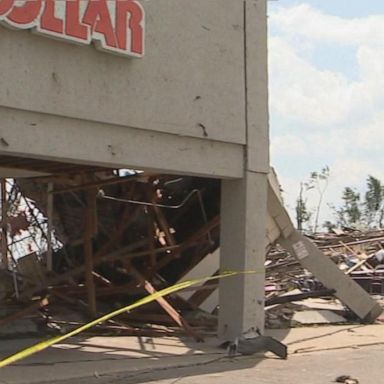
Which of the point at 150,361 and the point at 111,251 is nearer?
the point at 150,361

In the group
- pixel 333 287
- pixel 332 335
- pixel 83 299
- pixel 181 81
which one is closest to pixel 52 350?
pixel 83 299

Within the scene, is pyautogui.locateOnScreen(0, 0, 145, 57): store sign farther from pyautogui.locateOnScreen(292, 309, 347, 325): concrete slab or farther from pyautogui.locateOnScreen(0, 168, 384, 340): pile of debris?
pyautogui.locateOnScreen(292, 309, 347, 325): concrete slab

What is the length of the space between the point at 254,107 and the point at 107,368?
4.98m

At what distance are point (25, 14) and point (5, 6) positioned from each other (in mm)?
279

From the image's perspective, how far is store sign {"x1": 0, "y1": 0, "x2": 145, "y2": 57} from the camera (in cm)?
881

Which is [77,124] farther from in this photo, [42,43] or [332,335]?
[332,335]

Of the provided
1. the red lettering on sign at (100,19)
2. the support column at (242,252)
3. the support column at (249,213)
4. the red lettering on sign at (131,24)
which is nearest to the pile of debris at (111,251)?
the support column at (242,252)

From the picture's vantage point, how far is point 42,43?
923cm

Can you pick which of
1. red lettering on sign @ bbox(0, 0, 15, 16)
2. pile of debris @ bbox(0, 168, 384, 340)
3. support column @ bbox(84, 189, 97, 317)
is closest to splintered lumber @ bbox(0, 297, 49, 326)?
pile of debris @ bbox(0, 168, 384, 340)

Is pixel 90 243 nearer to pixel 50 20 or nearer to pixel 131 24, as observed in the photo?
pixel 131 24

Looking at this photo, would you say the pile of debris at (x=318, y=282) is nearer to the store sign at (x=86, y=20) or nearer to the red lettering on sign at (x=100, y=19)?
the store sign at (x=86, y=20)

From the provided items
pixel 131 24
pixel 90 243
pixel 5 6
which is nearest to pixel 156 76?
pixel 131 24

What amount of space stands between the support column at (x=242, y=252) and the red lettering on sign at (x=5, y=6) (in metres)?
4.92

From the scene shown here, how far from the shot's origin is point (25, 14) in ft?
29.0
